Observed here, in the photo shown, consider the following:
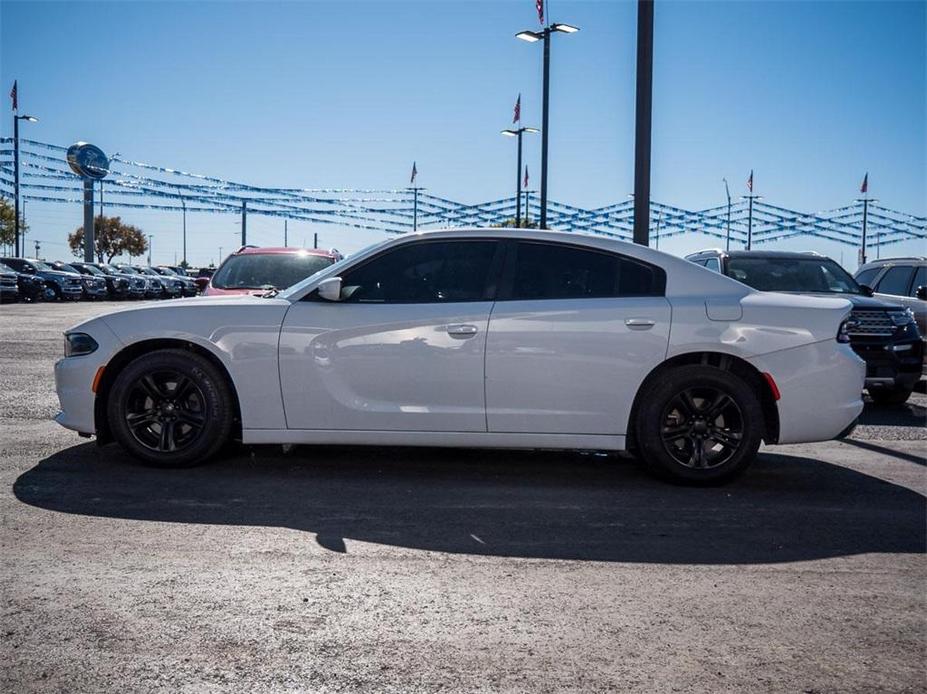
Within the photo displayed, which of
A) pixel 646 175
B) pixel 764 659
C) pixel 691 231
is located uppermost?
pixel 691 231

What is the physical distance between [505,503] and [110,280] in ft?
Result: 145

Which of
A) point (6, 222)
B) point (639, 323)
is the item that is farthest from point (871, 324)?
point (6, 222)

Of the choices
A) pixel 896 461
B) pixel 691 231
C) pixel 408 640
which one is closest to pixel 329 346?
pixel 408 640

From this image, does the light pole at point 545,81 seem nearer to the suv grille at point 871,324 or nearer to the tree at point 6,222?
the suv grille at point 871,324

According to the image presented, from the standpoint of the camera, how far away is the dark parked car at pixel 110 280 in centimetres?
4417

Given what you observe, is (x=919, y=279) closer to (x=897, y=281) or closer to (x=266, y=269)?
(x=897, y=281)

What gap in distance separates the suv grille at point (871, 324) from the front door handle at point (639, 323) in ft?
17.4

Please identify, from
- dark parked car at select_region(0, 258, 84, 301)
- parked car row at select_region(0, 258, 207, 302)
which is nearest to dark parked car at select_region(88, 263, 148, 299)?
parked car row at select_region(0, 258, 207, 302)

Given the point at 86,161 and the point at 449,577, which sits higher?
the point at 86,161

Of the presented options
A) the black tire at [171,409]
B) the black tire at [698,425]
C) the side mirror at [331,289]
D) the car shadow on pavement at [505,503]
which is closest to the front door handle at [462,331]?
the side mirror at [331,289]

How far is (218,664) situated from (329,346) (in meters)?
2.93

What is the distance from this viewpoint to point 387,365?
5.58 meters

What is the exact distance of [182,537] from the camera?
4258 millimetres

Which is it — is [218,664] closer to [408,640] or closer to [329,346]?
[408,640]
